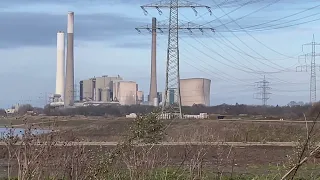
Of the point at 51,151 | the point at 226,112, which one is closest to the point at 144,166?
the point at 51,151

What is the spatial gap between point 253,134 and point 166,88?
18.6m

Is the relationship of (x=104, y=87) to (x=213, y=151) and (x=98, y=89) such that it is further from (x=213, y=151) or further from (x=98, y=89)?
(x=213, y=151)

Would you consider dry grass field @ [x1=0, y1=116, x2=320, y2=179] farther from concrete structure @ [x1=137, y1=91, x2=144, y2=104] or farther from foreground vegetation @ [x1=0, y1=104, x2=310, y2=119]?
concrete structure @ [x1=137, y1=91, x2=144, y2=104]

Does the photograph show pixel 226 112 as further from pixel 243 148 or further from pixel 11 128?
pixel 11 128

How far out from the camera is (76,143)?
301 inches

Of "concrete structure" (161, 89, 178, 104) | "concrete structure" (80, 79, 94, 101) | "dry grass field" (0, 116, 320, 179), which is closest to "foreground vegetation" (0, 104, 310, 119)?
"concrete structure" (161, 89, 178, 104)

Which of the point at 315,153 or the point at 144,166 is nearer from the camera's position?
the point at 315,153

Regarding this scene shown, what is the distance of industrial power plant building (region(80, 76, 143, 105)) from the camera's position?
426 ft

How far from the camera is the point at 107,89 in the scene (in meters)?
137

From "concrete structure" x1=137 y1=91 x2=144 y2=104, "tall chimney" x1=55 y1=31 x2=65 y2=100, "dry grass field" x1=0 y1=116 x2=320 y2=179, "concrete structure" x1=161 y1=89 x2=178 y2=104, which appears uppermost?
Result: "tall chimney" x1=55 y1=31 x2=65 y2=100

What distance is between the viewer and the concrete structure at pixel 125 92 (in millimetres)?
128250

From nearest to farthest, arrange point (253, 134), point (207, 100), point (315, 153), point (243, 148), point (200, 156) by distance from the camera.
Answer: point (315, 153), point (200, 156), point (243, 148), point (253, 134), point (207, 100)

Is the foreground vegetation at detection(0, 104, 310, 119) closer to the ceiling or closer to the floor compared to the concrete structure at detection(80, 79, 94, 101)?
closer to the floor

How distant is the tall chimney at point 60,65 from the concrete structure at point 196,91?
30.7 meters
